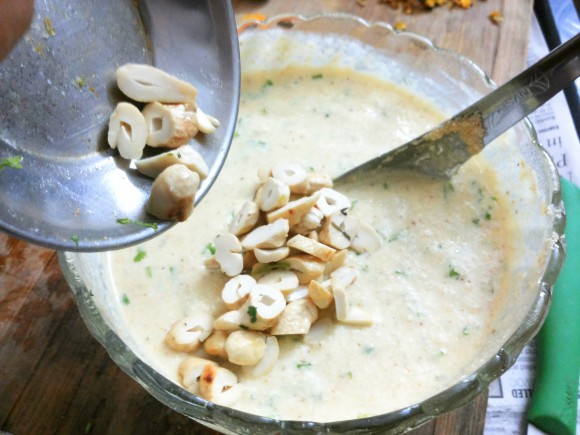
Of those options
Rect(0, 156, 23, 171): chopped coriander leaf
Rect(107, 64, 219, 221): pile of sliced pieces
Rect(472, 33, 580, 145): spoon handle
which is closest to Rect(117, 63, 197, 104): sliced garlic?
Rect(107, 64, 219, 221): pile of sliced pieces

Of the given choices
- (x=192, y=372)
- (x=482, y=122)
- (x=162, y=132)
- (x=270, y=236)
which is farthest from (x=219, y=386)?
(x=482, y=122)

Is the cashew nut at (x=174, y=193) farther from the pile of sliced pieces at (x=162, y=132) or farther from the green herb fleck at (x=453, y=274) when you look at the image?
the green herb fleck at (x=453, y=274)

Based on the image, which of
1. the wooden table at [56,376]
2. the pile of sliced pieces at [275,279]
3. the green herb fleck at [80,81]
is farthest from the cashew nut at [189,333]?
the green herb fleck at [80,81]

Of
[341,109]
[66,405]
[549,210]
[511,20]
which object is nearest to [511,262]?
[549,210]

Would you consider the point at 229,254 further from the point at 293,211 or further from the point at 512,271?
the point at 512,271

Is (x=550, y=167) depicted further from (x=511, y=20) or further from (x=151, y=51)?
(x=151, y=51)

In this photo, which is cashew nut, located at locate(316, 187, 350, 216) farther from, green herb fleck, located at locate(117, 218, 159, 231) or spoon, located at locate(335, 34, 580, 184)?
green herb fleck, located at locate(117, 218, 159, 231)

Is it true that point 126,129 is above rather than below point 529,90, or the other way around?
below
